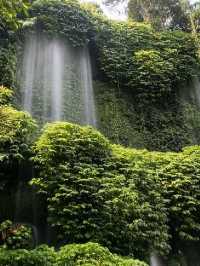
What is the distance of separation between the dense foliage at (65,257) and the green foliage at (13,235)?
111 centimetres

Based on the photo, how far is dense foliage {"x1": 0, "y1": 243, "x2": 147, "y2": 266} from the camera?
214 inches

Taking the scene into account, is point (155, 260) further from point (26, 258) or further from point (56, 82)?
point (56, 82)

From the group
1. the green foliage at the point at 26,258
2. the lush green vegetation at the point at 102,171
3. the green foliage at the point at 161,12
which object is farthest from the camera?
the green foliage at the point at 161,12

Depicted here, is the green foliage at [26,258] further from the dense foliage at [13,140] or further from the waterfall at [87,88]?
the waterfall at [87,88]

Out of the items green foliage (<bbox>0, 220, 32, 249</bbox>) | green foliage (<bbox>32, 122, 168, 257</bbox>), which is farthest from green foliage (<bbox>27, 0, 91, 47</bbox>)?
green foliage (<bbox>0, 220, 32, 249</bbox>)

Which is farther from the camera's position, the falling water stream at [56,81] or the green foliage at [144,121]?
the green foliage at [144,121]

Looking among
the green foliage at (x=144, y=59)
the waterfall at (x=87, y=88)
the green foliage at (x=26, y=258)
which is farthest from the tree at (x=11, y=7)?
the green foliage at (x=144, y=59)

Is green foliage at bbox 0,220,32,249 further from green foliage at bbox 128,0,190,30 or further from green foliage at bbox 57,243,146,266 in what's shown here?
green foliage at bbox 128,0,190,30

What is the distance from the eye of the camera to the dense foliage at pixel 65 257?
17.8 ft

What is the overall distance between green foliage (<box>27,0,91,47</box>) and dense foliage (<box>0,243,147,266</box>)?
31.7 feet

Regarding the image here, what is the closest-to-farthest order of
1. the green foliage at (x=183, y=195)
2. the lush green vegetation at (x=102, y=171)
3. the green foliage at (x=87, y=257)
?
the green foliage at (x=87, y=257) < the lush green vegetation at (x=102, y=171) < the green foliage at (x=183, y=195)

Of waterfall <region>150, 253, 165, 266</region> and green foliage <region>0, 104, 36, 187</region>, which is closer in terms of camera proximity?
green foliage <region>0, 104, 36, 187</region>

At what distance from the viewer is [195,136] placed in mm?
14281

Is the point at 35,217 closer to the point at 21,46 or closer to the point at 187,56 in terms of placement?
the point at 21,46
